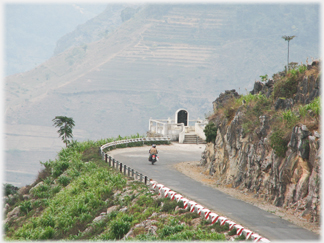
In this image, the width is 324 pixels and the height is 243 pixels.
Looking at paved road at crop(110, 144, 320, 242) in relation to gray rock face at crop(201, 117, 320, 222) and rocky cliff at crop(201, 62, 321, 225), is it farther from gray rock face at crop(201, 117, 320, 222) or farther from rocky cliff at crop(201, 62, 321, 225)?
rocky cliff at crop(201, 62, 321, 225)

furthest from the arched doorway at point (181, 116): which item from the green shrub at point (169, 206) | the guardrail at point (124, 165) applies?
the green shrub at point (169, 206)

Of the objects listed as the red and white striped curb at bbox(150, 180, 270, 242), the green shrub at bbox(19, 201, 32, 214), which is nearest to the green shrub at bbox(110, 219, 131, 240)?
the red and white striped curb at bbox(150, 180, 270, 242)

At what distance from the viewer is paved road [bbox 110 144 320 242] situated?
16.5m

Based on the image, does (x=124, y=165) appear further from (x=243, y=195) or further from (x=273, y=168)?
(x=273, y=168)

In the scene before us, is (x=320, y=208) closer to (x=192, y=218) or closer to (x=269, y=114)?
(x=192, y=218)

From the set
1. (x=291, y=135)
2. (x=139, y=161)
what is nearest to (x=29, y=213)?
(x=139, y=161)

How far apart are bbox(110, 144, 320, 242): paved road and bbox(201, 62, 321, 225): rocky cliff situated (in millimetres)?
1425

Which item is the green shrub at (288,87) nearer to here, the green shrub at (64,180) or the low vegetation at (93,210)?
the low vegetation at (93,210)

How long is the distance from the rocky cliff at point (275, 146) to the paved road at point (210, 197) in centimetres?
143

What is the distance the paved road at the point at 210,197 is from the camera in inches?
648

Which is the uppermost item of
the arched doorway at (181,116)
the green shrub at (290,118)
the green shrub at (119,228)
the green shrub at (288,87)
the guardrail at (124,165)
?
the green shrub at (288,87)

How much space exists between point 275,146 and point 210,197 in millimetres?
3995

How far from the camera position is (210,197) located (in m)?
22.2

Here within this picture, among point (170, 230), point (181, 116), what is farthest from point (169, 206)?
point (181, 116)
